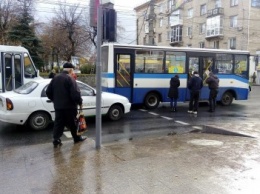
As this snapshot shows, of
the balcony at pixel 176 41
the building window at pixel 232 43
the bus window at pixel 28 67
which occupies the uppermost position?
the balcony at pixel 176 41

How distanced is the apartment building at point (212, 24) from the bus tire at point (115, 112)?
22942 mm

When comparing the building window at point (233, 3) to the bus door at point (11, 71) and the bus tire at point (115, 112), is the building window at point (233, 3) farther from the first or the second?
the bus tire at point (115, 112)

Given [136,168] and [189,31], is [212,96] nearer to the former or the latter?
[136,168]

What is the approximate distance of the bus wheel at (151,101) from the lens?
1324 centimetres

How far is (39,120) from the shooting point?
8.65 metres

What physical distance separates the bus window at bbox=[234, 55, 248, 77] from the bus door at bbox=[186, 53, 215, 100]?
1.52 m

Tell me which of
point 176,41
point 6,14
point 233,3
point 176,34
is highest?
point 233,3

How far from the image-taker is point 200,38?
154ft

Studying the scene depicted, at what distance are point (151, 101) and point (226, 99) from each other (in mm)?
4348

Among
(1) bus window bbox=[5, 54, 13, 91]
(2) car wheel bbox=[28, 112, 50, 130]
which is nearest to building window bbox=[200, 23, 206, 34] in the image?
(1) bus window bbox=[5, 54, 13, 91]

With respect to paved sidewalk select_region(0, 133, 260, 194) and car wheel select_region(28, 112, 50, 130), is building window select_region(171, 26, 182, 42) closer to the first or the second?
car wheel select_region(28, 112, 50, 130)

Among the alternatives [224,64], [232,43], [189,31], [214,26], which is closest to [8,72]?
[224,64]

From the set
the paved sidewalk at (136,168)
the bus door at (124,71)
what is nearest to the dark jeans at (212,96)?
the bus door at (124,71)

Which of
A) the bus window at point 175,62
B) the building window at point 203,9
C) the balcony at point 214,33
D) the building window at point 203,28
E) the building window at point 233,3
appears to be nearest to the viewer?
the bus window at point 175,62
